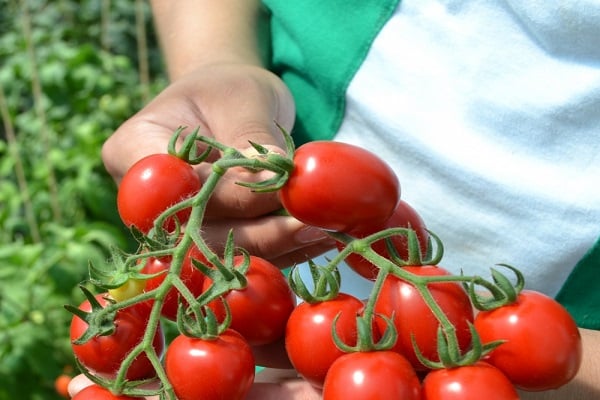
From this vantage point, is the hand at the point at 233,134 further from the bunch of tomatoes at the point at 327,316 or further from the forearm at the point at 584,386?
the forearm at the point at 584,386

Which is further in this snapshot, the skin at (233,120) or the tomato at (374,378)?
the skin at (233,120)

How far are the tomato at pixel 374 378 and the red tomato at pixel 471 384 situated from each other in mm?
17

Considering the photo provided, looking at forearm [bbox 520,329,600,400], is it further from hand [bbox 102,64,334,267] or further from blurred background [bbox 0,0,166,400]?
blurred background [bbox 0,0,166,400]

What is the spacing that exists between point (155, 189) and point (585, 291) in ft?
1.91

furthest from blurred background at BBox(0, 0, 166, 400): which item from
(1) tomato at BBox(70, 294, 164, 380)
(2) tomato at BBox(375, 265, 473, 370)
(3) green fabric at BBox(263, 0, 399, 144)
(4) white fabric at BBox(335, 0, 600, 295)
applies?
(2) tomato at BBox(375, 265, 473, 370)

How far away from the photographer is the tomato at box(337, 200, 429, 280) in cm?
78

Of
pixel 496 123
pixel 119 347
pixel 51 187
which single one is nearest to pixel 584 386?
pixel 496 123

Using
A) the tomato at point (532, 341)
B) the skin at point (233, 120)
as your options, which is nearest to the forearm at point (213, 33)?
the skin at point (233, 120)

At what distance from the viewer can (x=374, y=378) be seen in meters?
0.65

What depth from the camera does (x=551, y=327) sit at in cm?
70

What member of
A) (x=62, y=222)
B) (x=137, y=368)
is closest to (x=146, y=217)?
(x=137, y=368)

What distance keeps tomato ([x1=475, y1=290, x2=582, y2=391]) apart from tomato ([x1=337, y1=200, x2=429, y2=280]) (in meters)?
0.11

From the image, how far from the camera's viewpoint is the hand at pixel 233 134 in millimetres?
948

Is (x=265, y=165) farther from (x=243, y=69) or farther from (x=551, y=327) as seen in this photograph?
(x=243, y=69)
